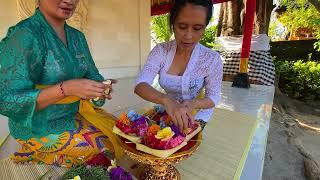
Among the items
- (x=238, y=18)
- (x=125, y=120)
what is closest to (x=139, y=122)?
(x=125, y=120)

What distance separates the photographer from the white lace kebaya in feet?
5.42

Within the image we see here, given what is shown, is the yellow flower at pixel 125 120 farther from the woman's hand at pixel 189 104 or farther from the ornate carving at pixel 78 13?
the ornate carving at pixel 78 13

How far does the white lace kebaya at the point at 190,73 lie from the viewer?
165 centimetres

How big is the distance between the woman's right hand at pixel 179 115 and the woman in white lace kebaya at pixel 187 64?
0.21 m

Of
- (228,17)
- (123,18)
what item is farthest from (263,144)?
(228,17)

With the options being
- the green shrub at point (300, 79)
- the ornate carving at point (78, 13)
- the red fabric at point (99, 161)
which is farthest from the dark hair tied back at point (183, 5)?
the green shrub at point (300, 79)

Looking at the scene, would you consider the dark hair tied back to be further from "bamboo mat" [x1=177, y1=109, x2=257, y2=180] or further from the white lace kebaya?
"bamboo mat" [x1=177, y1=109, x2=257, y2=180]

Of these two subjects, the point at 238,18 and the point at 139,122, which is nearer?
the point at 139,122

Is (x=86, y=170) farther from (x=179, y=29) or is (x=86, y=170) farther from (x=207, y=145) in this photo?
(x=207, y=145)

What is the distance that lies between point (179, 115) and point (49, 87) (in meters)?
0.57

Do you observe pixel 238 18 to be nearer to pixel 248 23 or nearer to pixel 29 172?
pixel 248 23

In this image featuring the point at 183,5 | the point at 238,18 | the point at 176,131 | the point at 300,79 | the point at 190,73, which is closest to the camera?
the point at 176,131

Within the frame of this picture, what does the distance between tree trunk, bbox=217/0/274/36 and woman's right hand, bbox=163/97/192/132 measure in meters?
4.83

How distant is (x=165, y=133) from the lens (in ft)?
3.62
